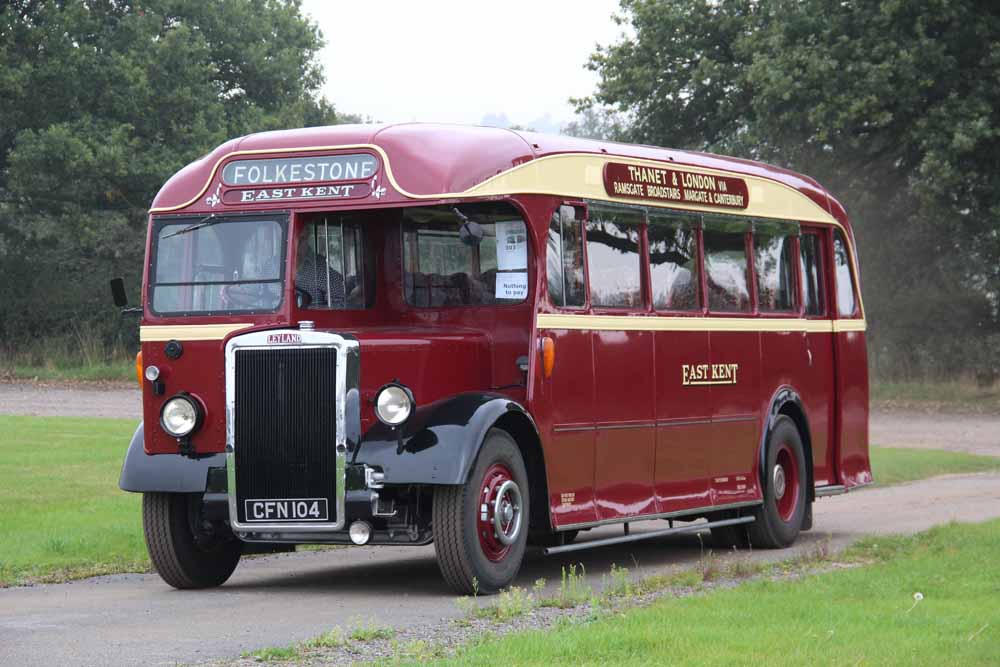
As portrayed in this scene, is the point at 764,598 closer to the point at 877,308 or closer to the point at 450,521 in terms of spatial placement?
the point at 450,521

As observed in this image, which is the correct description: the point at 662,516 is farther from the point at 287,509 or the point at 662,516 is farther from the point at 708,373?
the point at 287,509

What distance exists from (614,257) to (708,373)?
179 centimetres

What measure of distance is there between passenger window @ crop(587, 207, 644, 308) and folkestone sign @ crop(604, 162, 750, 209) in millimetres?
187

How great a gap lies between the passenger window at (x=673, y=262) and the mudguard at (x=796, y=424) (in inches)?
63.4

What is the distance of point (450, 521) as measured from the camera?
1124 centimetres

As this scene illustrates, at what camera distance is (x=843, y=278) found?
17.6 m

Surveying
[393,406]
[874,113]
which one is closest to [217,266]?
[393,406]

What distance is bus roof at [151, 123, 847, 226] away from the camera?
11805mm

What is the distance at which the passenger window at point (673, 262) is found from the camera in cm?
1405

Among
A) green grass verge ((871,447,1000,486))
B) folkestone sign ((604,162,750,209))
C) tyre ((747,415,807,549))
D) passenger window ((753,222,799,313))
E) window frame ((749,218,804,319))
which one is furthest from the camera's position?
green grass verge ((871,447,1000,486))

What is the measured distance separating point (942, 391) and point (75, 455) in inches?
864

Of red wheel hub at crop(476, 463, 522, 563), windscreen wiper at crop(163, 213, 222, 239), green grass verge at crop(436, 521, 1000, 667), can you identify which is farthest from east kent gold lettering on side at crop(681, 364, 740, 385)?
windscreen wiper at crop(163, 213, 222, 239)

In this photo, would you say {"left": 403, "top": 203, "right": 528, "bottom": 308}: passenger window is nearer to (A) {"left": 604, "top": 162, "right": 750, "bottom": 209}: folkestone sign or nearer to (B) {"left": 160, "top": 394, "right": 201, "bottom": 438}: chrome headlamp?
(A) {"left": 604, "top": 162, "right": 750, "bottom": 209}: folkestone sign

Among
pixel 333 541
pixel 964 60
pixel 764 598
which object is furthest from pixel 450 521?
pixel 964 60
